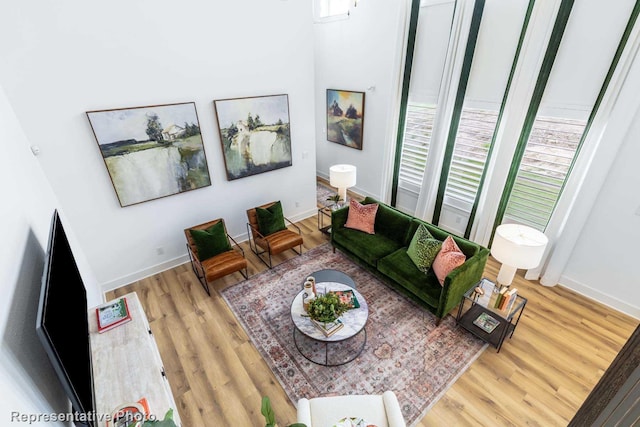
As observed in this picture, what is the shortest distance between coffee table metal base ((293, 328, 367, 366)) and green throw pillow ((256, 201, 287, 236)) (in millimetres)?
1902

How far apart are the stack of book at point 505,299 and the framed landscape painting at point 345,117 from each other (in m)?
4.45

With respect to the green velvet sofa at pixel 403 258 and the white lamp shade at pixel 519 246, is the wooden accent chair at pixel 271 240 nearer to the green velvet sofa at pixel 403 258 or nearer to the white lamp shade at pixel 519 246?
the green velvet sofa at pixel 403 258

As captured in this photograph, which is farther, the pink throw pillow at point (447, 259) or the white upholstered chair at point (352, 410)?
the pink throw pillow at point (447, 259)

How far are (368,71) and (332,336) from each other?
17.2 feet

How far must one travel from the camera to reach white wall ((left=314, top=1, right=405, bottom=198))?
5.68 m

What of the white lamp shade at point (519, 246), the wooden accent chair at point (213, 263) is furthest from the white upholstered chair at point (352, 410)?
the wooden accent chair at point (213, 263)

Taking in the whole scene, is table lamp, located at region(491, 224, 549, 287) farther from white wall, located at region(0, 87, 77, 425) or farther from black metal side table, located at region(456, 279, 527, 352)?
white wall, located at region(0, 87, 77, 425)

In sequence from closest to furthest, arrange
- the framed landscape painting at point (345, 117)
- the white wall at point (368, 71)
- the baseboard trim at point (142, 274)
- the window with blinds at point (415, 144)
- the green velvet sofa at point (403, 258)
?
the green velvet sofa at point (403, 258), the baseboard trim at point (142, 274), the window with blinds at point (415, 144), the white wall at point (368, 71), the framed landscape painting at point (345, 117)

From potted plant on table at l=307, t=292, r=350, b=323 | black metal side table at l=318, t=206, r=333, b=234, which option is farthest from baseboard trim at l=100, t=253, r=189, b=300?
potted plant on table at l=307, t=292, r=350, b=323

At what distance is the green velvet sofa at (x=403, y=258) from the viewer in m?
3.69

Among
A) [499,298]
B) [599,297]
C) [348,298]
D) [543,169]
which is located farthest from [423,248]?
[599,297]

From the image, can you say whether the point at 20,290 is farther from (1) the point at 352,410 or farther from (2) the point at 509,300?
(2) the point at 509,300

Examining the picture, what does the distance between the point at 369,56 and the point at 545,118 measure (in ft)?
11.2

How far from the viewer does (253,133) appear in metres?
4.94
